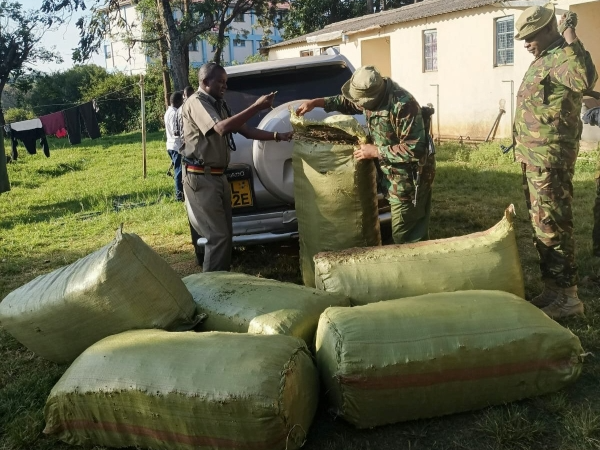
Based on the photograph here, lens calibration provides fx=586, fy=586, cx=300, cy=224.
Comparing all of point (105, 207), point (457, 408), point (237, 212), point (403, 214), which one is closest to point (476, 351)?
point (457, 408)

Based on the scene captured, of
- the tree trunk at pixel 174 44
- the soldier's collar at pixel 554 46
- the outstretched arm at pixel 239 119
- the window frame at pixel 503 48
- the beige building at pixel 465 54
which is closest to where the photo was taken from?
the soldier's collar at pixel 554 46

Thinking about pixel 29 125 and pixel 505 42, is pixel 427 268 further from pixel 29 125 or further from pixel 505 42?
pixel 29 125

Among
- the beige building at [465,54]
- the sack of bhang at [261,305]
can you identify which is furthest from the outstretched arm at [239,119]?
the beige building at [465,54]

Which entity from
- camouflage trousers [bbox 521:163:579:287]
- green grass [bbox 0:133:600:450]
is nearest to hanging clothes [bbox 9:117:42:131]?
green grass [bbox 0:133:600:450]

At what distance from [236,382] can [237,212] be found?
221cm

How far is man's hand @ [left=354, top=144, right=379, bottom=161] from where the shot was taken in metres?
3.48

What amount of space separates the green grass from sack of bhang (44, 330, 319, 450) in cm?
26

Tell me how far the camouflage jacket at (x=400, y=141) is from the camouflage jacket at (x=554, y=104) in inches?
24.4

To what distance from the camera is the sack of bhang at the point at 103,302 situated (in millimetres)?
2818

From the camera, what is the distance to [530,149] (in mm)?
3492

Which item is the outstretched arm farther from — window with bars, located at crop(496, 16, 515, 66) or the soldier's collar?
window with bars, located at crop(496, 16, 515, 66)

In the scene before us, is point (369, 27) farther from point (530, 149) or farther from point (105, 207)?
point (530, 149)

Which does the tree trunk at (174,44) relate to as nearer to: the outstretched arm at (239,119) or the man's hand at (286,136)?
the man's hand at (286,136)

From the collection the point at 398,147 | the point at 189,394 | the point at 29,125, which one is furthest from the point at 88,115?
the point at 189,394
